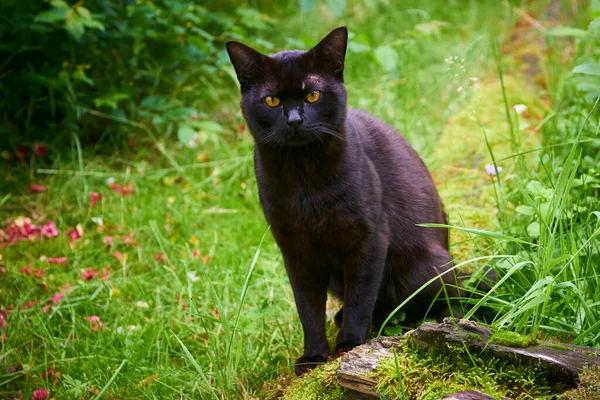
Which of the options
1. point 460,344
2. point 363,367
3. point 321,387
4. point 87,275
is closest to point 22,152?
point 87,275

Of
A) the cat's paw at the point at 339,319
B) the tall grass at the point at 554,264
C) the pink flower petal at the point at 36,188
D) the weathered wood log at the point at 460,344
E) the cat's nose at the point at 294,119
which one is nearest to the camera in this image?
the weathered wood log at the point at 460,344

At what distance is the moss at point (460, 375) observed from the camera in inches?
59.6

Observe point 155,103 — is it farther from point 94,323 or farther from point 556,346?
point 556,346

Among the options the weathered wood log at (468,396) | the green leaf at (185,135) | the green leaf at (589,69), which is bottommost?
the weathered wood log at (468,396)

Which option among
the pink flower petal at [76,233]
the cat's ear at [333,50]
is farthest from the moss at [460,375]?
the pink flower petal at [76,233]

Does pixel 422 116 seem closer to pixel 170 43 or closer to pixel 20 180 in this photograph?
pixel 170 43

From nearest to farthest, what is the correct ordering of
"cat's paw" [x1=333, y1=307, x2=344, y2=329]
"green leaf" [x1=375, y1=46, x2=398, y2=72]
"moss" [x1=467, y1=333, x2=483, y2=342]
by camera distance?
"moss" [x1=467, y1=333, x2=483, y2=342] → "cat's paw" [x1=333, y1=307, x2=344, y2=329] → "green leaf" [x1=375, y1=46, x2=398, y2=72]

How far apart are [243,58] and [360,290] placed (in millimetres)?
882

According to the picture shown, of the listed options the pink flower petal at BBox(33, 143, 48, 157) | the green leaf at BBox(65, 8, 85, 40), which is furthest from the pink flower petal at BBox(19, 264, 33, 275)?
the green leaf at BBox(65, 8, 85, 40)

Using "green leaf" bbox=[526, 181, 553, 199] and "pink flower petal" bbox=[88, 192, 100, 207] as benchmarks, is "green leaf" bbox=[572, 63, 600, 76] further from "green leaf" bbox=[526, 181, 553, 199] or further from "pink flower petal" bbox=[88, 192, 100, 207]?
"pink flower petal" bbox=[88, 192, 100, 207]

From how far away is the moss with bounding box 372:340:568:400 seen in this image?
4.96ft

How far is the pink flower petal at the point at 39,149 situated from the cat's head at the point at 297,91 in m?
2.18

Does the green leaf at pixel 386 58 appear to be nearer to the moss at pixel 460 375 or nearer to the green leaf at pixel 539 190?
the green leaf at pixel 539 190

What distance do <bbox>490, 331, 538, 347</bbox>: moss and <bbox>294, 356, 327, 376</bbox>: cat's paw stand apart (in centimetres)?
70
